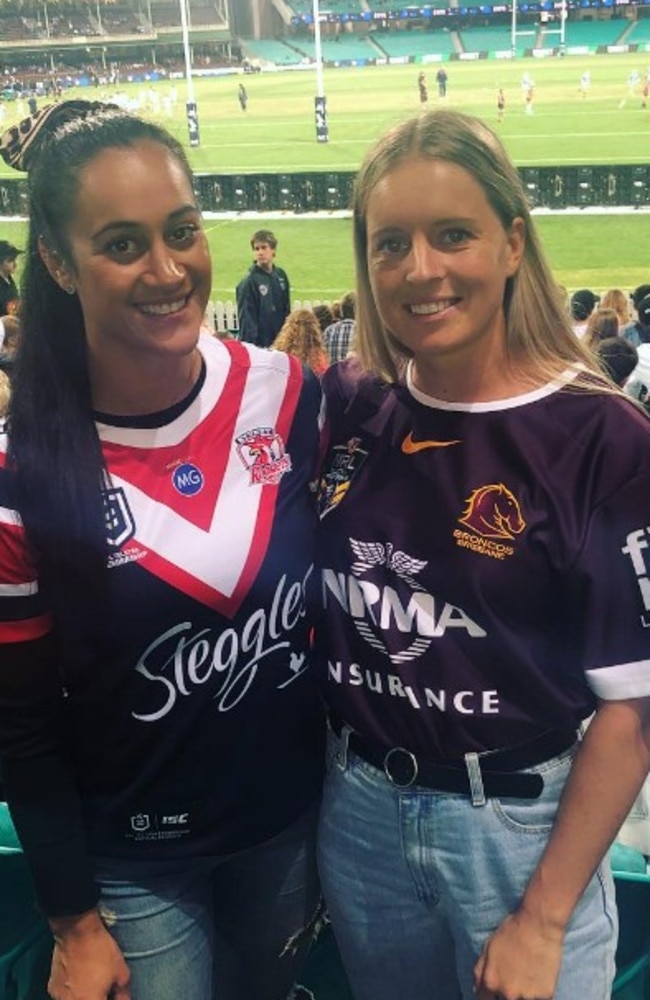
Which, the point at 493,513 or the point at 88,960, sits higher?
the point at 493,513

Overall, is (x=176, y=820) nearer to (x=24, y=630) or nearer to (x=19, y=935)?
(x=24, y=630)

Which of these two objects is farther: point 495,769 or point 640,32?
point 640,32

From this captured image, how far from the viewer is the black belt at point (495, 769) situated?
5.37 feet

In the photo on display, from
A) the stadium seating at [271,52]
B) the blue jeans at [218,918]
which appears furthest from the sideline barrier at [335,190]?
the stadium seating at [271,52]

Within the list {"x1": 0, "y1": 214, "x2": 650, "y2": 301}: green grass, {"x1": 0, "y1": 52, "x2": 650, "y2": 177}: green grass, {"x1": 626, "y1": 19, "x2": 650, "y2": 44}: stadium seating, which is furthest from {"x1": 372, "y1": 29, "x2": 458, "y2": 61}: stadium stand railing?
{"x1": 0, "y1": 214, "x2": 650, "y2": 301}: green grass

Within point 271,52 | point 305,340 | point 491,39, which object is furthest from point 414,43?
point 305,340

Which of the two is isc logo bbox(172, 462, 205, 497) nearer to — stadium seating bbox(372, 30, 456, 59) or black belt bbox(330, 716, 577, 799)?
black belt bbox(330, 716, 577, 799)

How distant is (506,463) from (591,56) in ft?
199

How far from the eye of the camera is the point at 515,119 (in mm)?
31281

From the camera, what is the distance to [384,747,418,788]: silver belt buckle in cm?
167

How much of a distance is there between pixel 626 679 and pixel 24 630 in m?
0.96

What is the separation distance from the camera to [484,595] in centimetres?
158

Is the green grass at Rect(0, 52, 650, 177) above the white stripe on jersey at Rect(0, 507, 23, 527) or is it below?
below

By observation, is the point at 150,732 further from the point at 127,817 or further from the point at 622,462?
the point at 622,462
